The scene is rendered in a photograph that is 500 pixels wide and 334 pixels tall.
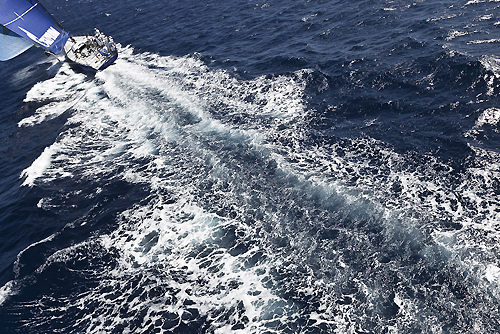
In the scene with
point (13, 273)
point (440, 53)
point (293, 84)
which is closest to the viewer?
point (13, 273)

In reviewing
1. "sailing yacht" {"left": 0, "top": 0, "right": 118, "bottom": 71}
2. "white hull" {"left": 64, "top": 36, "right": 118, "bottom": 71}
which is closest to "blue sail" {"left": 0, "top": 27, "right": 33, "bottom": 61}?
"sailing yacht" {"left": 0, "top": 0, "right": 118, "bottom": 71}

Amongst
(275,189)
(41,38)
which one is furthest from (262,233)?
(41,38)

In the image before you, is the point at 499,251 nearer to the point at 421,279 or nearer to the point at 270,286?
the point at 421,279

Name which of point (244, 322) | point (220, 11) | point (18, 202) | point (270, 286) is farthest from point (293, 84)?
point (220, 11)

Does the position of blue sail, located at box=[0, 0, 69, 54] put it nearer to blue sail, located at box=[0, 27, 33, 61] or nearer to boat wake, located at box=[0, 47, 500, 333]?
blue sail, located at box=[0, 27, 33, 61]

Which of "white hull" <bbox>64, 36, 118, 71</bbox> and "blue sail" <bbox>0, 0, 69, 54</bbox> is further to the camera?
"blue sail" <bbox>0, 0, 69, 54</bbox>

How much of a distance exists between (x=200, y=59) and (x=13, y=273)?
3104 cm

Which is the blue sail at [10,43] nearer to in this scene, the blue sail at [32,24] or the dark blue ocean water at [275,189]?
→ the blue sail at [32,24]

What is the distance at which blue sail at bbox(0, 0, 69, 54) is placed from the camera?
4603 centimetres

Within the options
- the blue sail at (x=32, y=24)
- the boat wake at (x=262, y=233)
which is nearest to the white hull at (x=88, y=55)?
the blue sail at (x=32, y=24)

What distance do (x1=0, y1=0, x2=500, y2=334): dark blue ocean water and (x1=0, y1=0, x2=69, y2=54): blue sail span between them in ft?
39.6

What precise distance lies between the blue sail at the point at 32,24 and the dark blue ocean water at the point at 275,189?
39.6 ft

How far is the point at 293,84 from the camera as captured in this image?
32.4 metres

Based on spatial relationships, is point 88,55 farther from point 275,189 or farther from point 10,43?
point 275,189
